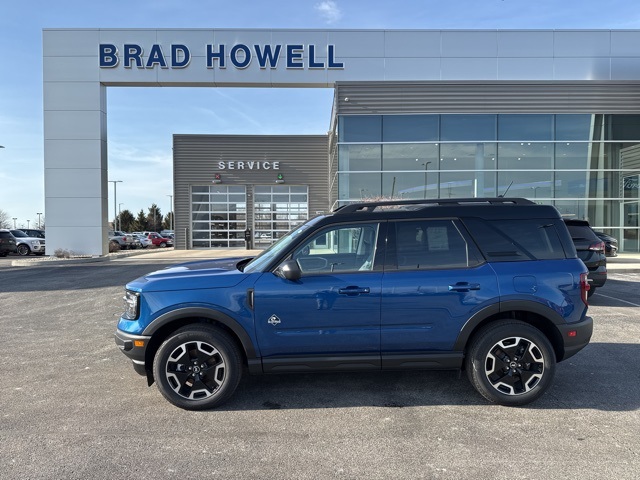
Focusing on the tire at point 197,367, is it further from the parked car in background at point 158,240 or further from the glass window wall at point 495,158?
the parked car in background at point 158,240

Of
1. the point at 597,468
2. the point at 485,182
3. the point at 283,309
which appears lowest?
the point at 597,468

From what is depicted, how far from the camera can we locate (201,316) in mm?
3947

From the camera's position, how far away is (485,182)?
20016mm

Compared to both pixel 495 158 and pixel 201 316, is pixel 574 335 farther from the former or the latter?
pixel 495 158

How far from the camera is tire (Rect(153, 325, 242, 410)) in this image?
3.93 metres

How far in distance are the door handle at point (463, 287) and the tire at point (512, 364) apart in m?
0.43

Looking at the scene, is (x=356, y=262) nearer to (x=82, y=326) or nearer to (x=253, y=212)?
(x=82, y=326)

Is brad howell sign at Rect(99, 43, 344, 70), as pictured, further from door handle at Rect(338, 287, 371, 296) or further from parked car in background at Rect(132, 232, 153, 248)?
parked car in background at Rect(132, 232, 153, 248)

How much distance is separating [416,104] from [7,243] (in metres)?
24.1

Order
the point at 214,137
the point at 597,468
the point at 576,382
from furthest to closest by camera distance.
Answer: the point at 214,137, the point at 576,382, the point at 597,468

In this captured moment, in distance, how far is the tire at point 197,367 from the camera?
12.9ft

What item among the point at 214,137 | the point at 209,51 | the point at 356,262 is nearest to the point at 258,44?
the point at 209,51

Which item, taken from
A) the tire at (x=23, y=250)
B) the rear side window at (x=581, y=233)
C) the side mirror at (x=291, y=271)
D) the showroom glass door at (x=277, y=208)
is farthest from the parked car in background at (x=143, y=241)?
the side mirror at (x=291, y=271)

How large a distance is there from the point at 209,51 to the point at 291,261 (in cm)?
1914
